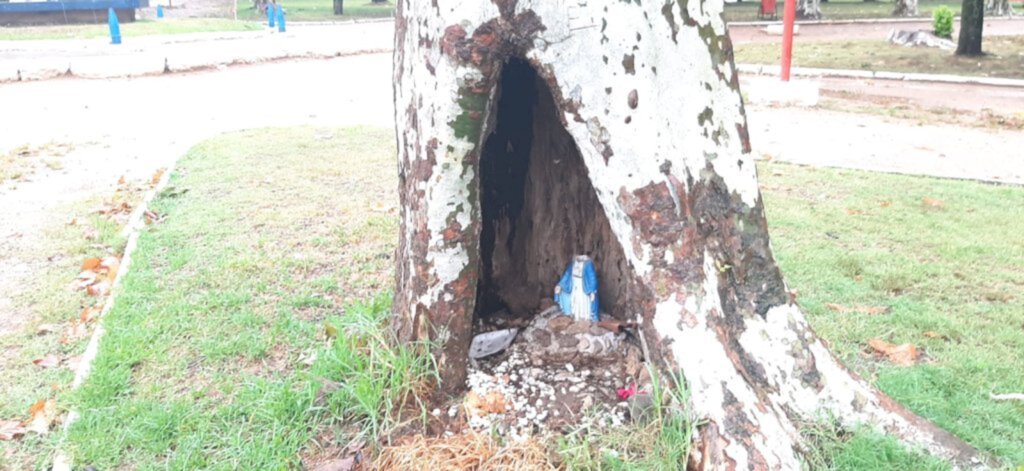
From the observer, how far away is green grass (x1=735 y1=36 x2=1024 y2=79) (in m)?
15.3

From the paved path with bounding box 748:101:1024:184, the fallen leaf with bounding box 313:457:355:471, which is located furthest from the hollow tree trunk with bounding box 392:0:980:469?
the paved path with bounding box 748:101:1024:184

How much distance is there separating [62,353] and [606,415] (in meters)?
2.66

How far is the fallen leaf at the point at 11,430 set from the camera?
121 inches

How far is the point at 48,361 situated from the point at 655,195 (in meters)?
2.92

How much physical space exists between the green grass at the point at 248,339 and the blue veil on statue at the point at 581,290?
0.71 metres

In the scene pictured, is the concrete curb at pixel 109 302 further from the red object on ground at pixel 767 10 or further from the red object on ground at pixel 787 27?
the red object on ground at pixel 767 10

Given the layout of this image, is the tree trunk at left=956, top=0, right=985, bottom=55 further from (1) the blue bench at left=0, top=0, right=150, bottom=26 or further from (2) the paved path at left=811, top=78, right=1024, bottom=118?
(1) the blue bench at left=0, top=0, right=150, bottom=26

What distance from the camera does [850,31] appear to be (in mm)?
25016

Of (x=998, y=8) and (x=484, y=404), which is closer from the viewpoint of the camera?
(x=484, y=404)

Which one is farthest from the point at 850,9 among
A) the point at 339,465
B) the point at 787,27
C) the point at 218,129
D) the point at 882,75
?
the point at 339,465

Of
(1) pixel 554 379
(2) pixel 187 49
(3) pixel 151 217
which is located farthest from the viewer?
(2) pixel 187 49

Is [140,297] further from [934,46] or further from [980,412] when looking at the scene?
[934,46]

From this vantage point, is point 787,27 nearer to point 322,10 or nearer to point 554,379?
point 554,379

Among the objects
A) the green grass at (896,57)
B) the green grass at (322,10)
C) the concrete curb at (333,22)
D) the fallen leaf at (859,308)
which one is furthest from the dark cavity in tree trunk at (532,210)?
the green grass at (322,10)
